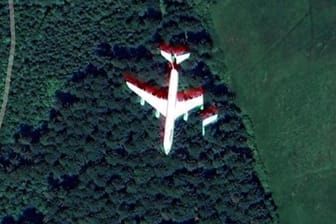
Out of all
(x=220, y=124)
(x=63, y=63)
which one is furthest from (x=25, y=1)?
(x=220, y=124)

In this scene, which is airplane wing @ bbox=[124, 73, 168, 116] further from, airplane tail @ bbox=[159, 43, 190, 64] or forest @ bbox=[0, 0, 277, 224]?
airplane tail @ bbox=[159, 43, 190, 64]

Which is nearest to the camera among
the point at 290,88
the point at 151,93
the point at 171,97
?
the point at 171,97

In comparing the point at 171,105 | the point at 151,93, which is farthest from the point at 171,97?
the point at 151,93

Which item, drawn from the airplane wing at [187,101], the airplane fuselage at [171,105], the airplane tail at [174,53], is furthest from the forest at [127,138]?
the airplane fuselage at [171,105]

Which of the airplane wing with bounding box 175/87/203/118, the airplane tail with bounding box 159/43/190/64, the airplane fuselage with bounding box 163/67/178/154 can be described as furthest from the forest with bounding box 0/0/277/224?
the airplane fuselage with bounding box 163/67/178/154

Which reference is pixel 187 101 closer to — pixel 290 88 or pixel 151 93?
→ pixel 151 93

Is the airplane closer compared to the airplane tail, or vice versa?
the airplane

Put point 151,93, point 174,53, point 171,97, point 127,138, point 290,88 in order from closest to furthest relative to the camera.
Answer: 1. point 171,97
2. point 174,53
3. point 151,93
4. point 290,88
5. point 127,138

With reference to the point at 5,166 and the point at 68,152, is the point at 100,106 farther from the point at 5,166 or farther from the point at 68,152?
the point at 5,166
